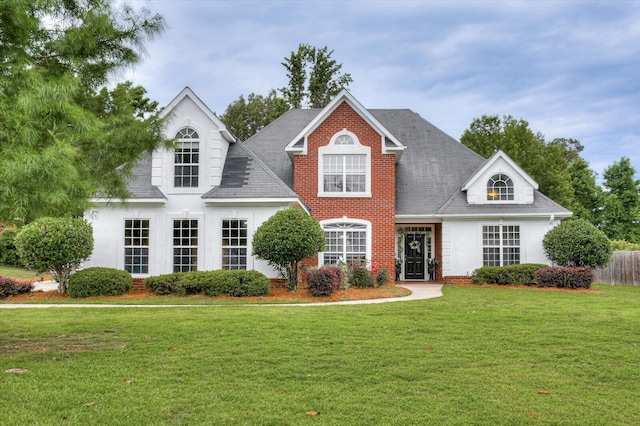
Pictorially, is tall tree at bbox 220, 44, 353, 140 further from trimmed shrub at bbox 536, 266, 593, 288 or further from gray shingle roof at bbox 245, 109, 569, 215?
trimmed shrub at bbox 536, 266, 593, 288

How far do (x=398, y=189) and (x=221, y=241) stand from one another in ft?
26.6

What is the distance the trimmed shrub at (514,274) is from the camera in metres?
18.4

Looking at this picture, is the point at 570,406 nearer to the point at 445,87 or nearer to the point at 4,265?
the point at 445,87

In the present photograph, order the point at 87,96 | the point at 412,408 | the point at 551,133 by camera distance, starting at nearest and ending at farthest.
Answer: the point at 412,408 → the point at 87,96 → the point at 551,133

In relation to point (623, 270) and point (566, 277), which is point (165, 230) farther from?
point (623, 270)

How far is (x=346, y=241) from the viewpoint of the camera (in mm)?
19562

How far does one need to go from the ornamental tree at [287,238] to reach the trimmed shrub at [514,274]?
7144 millimetres

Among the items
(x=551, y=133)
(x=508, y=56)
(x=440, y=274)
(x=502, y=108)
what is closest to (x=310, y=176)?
(x=440, y=274)

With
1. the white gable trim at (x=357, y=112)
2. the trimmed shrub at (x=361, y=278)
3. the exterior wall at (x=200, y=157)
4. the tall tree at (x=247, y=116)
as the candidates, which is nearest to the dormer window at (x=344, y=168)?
the white gable trim at (x=357, y=112)

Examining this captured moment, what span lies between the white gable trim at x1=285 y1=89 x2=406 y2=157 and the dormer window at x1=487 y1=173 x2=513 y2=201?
13.5ft

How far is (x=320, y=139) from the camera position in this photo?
1977cm

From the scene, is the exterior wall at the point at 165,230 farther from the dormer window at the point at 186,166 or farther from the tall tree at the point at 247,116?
the tall tree at the point at 247,116

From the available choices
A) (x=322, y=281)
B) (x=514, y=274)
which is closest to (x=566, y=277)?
(x=514, y=274)

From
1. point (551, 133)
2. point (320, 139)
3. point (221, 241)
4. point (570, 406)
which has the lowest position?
point (570, 406)
